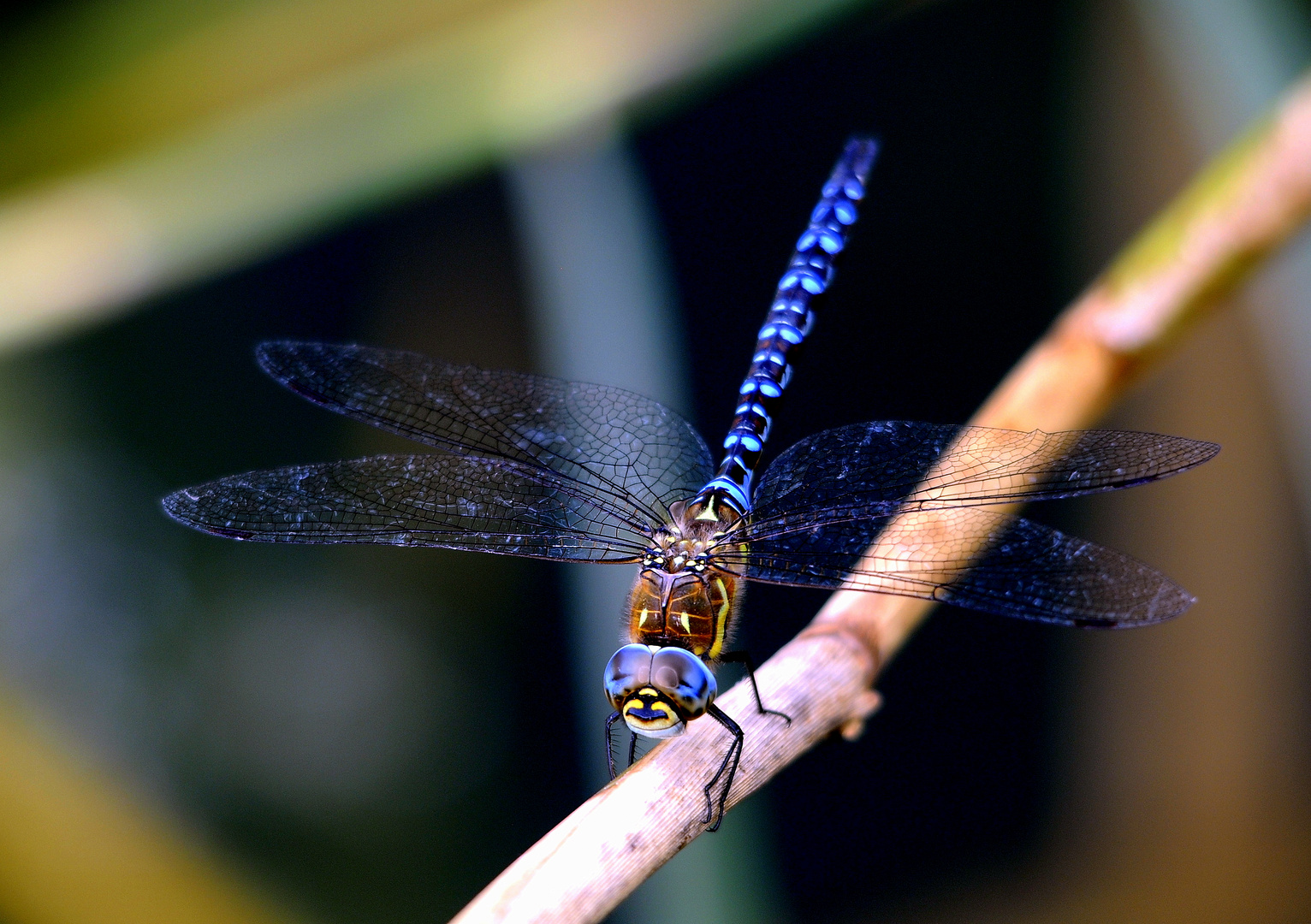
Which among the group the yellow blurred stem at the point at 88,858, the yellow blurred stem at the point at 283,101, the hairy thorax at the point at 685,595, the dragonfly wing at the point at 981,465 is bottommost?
the yellow blurred stem at the point at 88,858

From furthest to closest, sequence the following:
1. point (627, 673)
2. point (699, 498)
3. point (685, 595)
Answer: point (699, 498) → point (685, 595) → point (627, 673)

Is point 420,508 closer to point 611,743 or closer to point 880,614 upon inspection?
point 611,743

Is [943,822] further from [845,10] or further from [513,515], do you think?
[845,10]

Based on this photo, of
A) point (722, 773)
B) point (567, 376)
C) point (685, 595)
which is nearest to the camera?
point (722, 773)

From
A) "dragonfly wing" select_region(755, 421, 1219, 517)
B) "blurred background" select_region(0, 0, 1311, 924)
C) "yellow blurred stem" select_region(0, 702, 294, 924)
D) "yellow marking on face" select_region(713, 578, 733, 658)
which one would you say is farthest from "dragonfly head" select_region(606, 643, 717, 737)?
"yellow blurred stem" select_region(0, 702, 294, 924)

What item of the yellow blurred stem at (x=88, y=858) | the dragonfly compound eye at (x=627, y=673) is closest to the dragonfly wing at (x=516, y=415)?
the dragonfly compound eye at (x=627, y=673)

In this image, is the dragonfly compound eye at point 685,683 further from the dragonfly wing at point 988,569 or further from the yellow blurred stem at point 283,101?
the yellow blurred stem at point 283,101

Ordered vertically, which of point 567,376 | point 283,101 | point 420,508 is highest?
point 283,101

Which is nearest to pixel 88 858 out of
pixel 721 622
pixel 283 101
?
pixel 721 622
